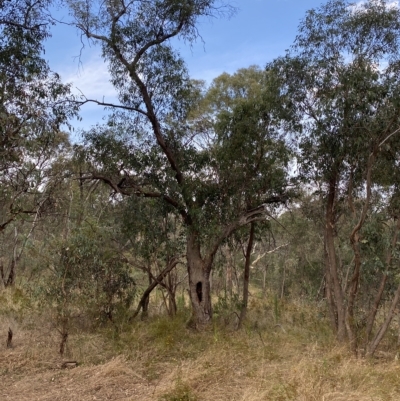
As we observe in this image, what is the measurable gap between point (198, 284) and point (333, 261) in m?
3.13

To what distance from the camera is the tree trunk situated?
9.91m

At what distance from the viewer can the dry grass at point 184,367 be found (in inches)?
215

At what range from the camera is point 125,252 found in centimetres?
1027

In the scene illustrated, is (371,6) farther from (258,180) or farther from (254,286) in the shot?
(254,286)

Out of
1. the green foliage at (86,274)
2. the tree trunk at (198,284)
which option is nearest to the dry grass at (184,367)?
the tree trunk at (198,284)

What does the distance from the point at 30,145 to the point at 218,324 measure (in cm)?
579

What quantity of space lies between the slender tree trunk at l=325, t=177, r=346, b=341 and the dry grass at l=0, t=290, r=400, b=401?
40cm

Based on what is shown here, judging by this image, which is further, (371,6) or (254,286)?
(254,286)

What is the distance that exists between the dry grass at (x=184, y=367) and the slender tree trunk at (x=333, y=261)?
40cm

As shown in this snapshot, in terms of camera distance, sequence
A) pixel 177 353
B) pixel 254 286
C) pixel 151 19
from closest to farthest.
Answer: pixel 177 353 < pixel 151 19 < pixel 254 286

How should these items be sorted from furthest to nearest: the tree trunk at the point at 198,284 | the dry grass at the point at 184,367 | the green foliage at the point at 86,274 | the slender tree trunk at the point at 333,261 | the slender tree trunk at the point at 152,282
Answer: the slender tree trunk at the point at 152,282 → the tree trunk at the point at 198,284 → the slender tree trunk at the point at 333,261 → the green foliage at the point at 86,274 → the dry grass at the point at 184,367

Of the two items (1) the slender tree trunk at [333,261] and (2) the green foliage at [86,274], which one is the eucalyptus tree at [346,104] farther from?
(2) the green foliage at [86,274]

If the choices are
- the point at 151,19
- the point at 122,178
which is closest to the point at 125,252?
the point at 122,178

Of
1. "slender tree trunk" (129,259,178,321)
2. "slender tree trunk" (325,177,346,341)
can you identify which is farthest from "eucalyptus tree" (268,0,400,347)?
"slender tree trunk" (129,259,178,321)
